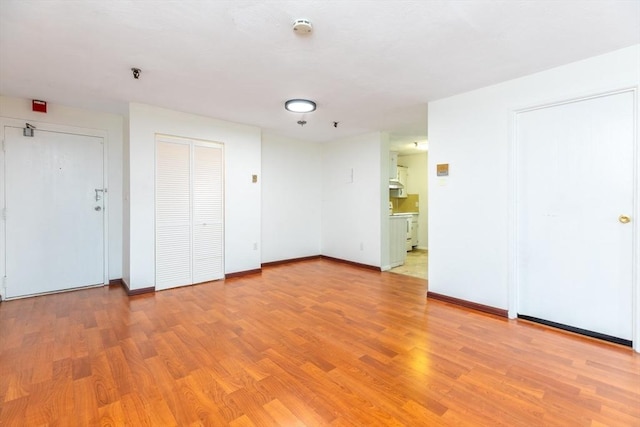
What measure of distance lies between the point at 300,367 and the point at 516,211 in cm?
259

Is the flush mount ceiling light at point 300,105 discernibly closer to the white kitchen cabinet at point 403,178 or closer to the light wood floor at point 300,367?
the light wood floor at point 300,367

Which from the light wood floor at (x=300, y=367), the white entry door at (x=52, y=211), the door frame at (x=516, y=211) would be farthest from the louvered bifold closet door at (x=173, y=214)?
the door frame at (x=516, y=211)

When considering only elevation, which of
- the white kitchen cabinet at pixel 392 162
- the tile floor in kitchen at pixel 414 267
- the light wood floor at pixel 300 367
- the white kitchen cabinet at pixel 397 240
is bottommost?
the light wood floor at pixel 300 367

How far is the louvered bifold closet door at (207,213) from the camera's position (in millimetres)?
4297

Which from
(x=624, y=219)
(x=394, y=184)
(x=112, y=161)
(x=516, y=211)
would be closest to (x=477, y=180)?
(x=516, y=211)

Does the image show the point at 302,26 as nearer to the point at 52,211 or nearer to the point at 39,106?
the point at 39,106

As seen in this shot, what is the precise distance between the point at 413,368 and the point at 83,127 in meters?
4.93

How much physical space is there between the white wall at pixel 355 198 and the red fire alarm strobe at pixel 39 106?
440 centimetres

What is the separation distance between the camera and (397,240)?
5.55 meters

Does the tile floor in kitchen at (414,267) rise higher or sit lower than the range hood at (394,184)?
lower

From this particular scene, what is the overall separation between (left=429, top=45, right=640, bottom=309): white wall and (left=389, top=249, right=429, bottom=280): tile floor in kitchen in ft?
4.12

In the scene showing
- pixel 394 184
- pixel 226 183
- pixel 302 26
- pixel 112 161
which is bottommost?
pixel 226 183

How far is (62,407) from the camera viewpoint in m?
1.70

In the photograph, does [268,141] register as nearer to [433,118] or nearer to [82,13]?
[433,118]
